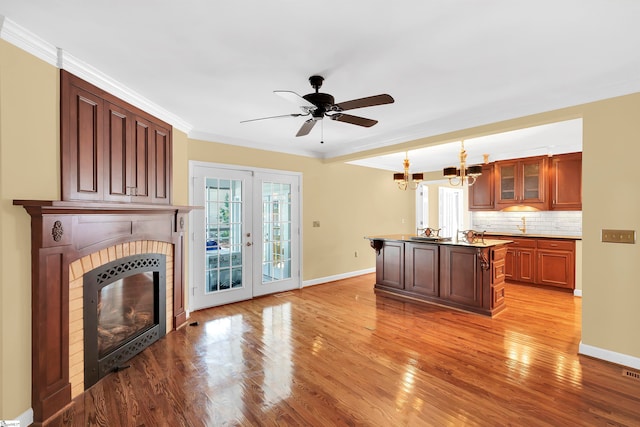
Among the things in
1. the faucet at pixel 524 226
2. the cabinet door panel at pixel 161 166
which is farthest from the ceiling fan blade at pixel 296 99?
the faucet at pixel 524 226

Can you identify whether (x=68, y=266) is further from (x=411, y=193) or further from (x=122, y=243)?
(x=411, y=193)

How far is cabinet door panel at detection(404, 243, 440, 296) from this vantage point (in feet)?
14.9

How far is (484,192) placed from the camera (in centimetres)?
638

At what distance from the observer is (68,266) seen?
7.44 feet

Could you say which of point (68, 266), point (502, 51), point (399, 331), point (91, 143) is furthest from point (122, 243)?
point (502, 51)

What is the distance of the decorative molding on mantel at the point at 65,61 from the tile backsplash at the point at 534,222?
21.0ft

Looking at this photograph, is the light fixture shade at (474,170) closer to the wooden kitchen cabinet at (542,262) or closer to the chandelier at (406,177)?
the chandelier at (406,177)

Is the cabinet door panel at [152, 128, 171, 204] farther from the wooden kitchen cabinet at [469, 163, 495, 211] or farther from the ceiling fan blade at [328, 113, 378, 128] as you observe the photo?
the wooden kitchen cabinet at [469, 163, 495, 211]

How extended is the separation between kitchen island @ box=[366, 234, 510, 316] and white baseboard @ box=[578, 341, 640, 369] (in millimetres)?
1074

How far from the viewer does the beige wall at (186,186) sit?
1.94m

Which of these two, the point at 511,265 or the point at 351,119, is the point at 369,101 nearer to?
the point at 351,119

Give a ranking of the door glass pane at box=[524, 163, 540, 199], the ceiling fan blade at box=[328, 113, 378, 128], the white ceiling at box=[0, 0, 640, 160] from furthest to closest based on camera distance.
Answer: the door glass pane at box=[524, 163, 540, 199] < the ceiling fan blade at box=[328, 113, 378, 128] < the white ceiling at box=[0, 0, 640, 160]

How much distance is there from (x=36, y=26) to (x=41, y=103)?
19.0 inches

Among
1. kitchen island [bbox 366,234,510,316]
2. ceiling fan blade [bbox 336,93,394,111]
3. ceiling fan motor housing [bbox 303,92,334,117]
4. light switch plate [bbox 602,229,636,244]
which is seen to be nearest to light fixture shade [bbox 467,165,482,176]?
kitchen island [bbox 366,234,510,316]
